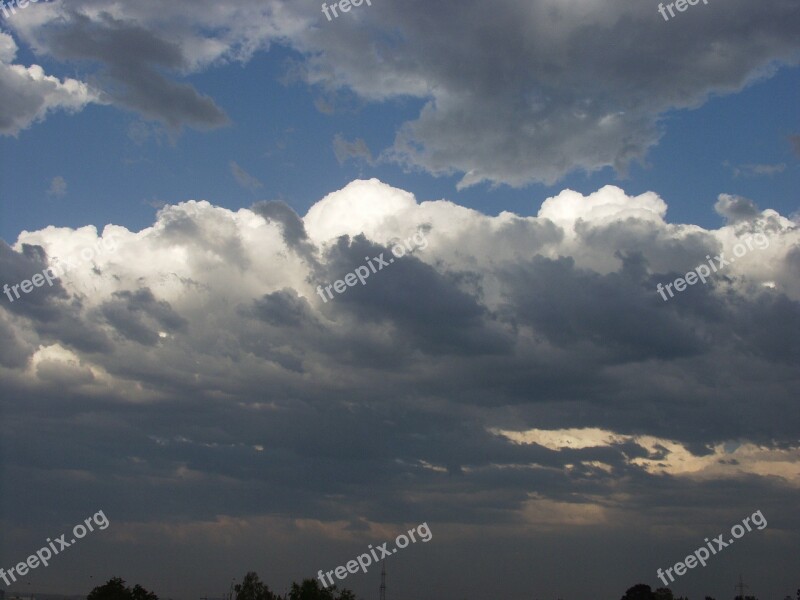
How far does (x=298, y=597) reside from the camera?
614 ft

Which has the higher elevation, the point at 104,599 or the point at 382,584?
the point at 104,599

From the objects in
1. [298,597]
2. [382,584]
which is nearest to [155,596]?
[298,597]

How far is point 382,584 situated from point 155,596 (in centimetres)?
4906

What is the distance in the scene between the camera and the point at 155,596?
Result: 598 feet

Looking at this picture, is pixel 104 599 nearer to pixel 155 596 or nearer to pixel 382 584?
pixel 155 596

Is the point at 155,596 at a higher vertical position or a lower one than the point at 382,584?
higher

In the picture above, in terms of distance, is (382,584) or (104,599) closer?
(104,599)

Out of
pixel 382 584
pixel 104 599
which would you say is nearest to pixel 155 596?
pixel 104 599

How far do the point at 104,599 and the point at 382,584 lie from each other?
5884 cm

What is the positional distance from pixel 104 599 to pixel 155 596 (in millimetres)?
13033

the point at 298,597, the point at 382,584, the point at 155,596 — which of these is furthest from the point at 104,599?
the point at 382,584

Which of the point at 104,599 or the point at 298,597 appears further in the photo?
the point at 298,597

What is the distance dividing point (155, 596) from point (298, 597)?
99.8ft

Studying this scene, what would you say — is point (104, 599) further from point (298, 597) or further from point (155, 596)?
point (298, 597)
